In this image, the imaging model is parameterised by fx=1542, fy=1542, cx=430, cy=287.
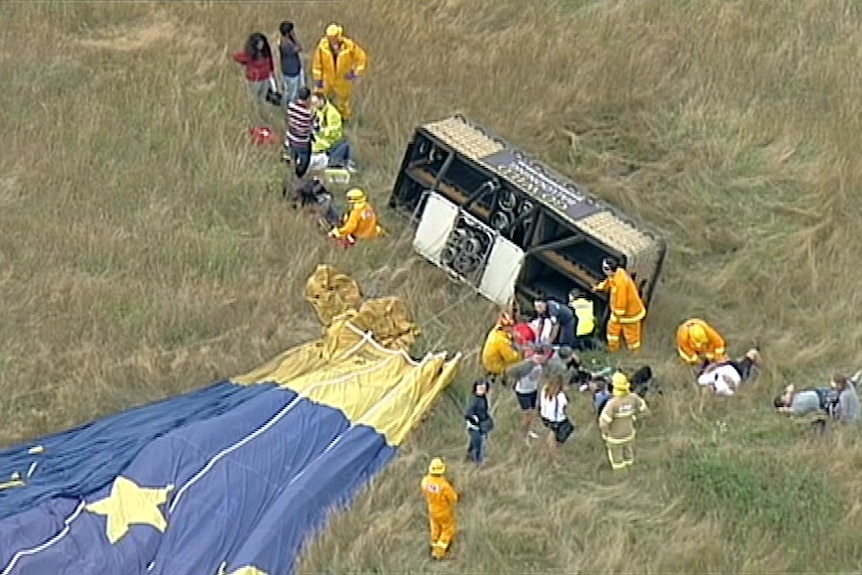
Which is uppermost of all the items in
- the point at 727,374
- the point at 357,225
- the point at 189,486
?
the point at 727,374

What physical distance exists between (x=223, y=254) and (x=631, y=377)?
4807 mm

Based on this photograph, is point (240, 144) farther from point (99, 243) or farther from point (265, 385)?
point (265, 385)

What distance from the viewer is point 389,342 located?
48.9ft

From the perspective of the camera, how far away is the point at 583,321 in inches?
592

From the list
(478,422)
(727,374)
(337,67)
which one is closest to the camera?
(478,422)

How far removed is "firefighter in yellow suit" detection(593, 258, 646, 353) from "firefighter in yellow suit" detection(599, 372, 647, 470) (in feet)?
5.32

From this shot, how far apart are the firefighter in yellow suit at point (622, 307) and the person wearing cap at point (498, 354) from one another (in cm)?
118

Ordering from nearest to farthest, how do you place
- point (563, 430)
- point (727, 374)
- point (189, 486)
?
point (189, 486), point (563, 430), point (727, 374)

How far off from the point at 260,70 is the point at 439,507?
8.65 m

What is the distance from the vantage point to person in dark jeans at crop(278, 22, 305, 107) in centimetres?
1867

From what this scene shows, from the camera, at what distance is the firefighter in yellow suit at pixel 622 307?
48.4ft

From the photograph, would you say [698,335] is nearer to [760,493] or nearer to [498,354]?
[498,354]

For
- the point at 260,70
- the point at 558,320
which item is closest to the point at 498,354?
the point at 558,320

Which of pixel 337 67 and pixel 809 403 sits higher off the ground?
pixel 809 403
